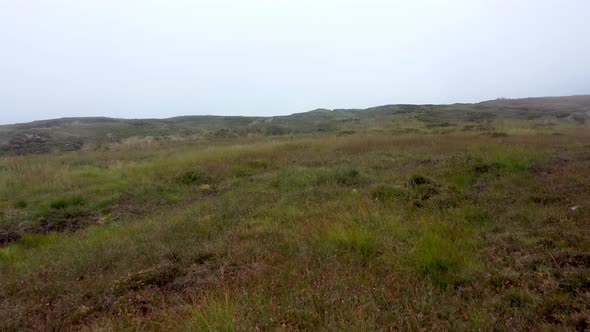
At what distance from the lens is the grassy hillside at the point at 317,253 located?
3.53 meters

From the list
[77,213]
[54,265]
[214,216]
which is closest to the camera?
[54,265]

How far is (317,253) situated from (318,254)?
37mm

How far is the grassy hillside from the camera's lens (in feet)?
11.6

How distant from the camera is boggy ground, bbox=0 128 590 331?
3529 mm

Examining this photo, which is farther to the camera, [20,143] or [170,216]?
[20,143]

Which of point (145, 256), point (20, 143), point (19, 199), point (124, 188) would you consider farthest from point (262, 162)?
point (20, 143)

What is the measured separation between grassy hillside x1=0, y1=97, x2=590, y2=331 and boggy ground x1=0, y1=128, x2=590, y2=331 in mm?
25

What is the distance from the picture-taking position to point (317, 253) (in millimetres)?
5066

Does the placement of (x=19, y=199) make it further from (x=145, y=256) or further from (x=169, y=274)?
(x=169, y=274)

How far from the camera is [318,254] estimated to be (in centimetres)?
503

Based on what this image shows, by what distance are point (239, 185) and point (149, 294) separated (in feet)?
22.9

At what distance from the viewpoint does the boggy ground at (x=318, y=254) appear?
353 cm

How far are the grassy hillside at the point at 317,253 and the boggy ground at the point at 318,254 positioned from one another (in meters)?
0.02

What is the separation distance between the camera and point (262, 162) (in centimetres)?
1490
